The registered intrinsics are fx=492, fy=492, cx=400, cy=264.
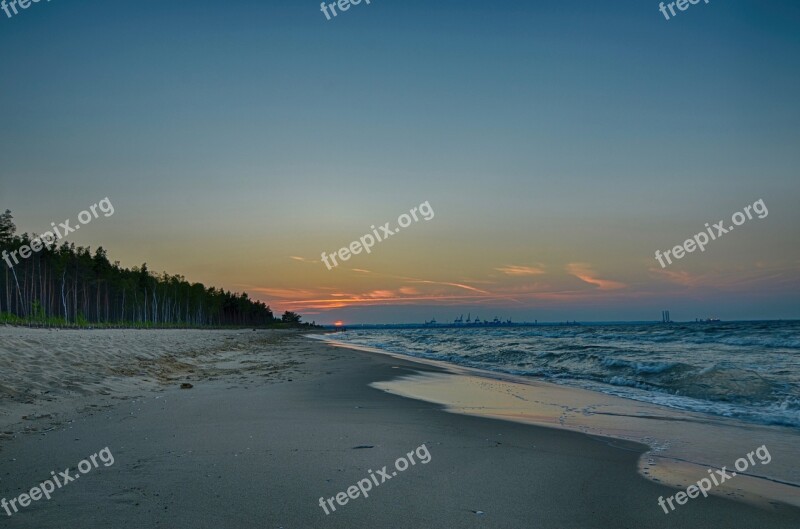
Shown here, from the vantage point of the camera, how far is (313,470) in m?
6.23

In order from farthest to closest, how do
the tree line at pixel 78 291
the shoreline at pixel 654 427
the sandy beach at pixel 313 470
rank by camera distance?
the tree line at pixel 78 291 < the shoreline at pixel 654 427 < the sandy beach at pixel 313 470

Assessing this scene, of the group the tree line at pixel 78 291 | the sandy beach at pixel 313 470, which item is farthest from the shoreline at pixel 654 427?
the tree line at pixel 78 291

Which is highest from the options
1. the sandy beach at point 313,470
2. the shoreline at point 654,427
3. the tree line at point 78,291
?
the tree line at point 78,291

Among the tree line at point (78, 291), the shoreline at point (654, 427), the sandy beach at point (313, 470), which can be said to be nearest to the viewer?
the sandy beach at point (313, 470)

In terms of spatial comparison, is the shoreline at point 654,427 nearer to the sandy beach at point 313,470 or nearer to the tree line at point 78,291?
the sandy beach at point 313,470

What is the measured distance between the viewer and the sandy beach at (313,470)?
4867 mm

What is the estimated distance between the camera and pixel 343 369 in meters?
22.4

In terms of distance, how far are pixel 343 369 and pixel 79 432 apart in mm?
14928

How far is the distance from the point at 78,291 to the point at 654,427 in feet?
386

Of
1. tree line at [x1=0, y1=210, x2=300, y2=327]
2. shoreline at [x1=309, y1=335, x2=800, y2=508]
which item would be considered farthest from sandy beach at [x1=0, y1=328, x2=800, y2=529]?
tree line at [x1=0, y1=210, x2=300, y2=327]

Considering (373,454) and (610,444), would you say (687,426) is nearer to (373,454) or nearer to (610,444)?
(610,444)

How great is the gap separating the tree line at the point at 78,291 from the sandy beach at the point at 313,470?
204 ft

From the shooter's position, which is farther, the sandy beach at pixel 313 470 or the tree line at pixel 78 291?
the tree line at pixel 78 291

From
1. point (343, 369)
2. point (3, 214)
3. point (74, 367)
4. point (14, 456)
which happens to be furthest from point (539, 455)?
point (3, 214)
